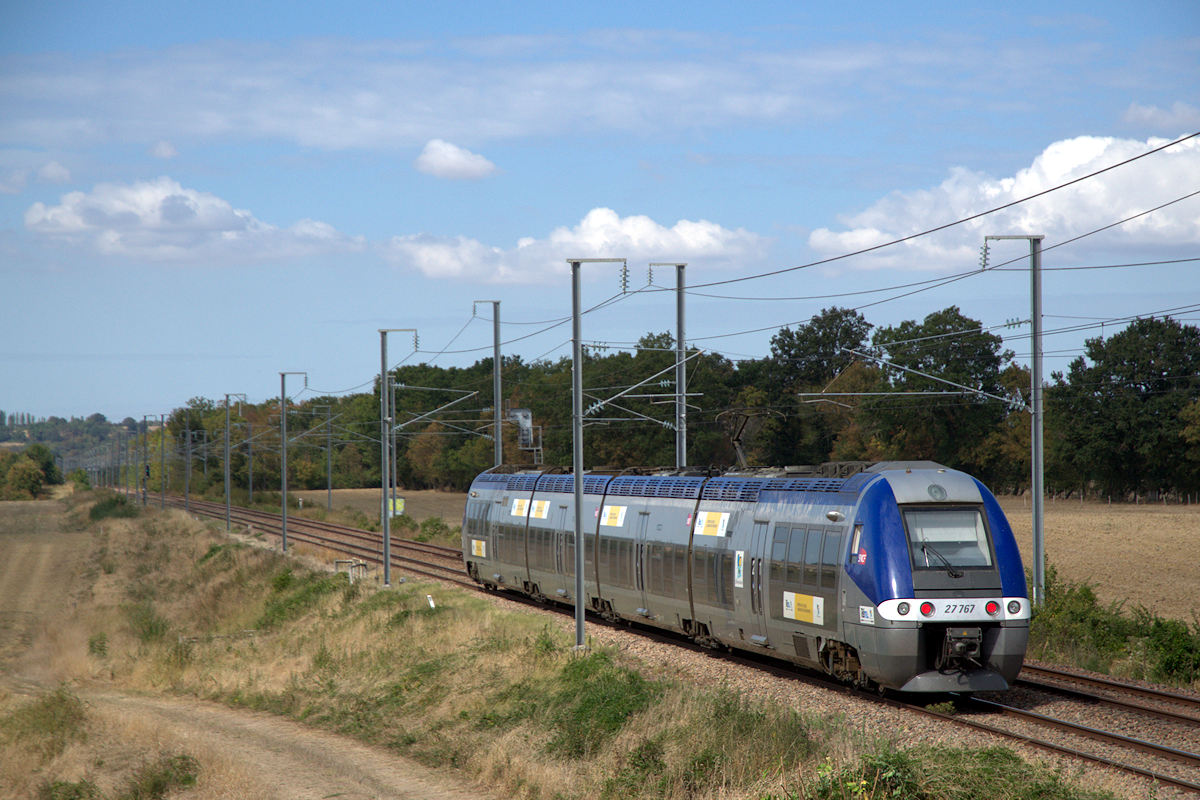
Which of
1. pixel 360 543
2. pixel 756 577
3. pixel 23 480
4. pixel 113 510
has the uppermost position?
pixel 756 577

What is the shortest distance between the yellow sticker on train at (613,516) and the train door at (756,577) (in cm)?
589

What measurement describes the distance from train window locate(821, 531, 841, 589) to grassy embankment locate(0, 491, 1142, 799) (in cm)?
214

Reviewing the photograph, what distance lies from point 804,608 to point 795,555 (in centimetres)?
86

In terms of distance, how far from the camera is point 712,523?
21.2 meters

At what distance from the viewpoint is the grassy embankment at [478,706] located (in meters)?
11.5

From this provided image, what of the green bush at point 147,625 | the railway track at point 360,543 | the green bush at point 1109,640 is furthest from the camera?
the railway track at point 360,543

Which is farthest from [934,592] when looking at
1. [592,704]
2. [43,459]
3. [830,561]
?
[43,459]

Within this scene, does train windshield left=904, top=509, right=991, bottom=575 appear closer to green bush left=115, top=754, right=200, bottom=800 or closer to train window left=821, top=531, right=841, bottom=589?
train window left=821, top=531, right=841, bottom=589

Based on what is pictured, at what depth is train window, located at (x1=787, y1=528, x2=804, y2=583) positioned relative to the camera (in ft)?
58.8

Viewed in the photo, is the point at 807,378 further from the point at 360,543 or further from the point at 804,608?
the point at 804,608

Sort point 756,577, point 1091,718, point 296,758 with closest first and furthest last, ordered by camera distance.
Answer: point 1091,718
point 296,758
point 756,577

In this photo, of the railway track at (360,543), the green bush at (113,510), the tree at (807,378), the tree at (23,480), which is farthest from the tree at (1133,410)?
the tree at (23,480)

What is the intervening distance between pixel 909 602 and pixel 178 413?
157458 mm

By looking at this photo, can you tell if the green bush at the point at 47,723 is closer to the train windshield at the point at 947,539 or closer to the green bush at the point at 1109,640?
the train windshield at the point at 947,539
